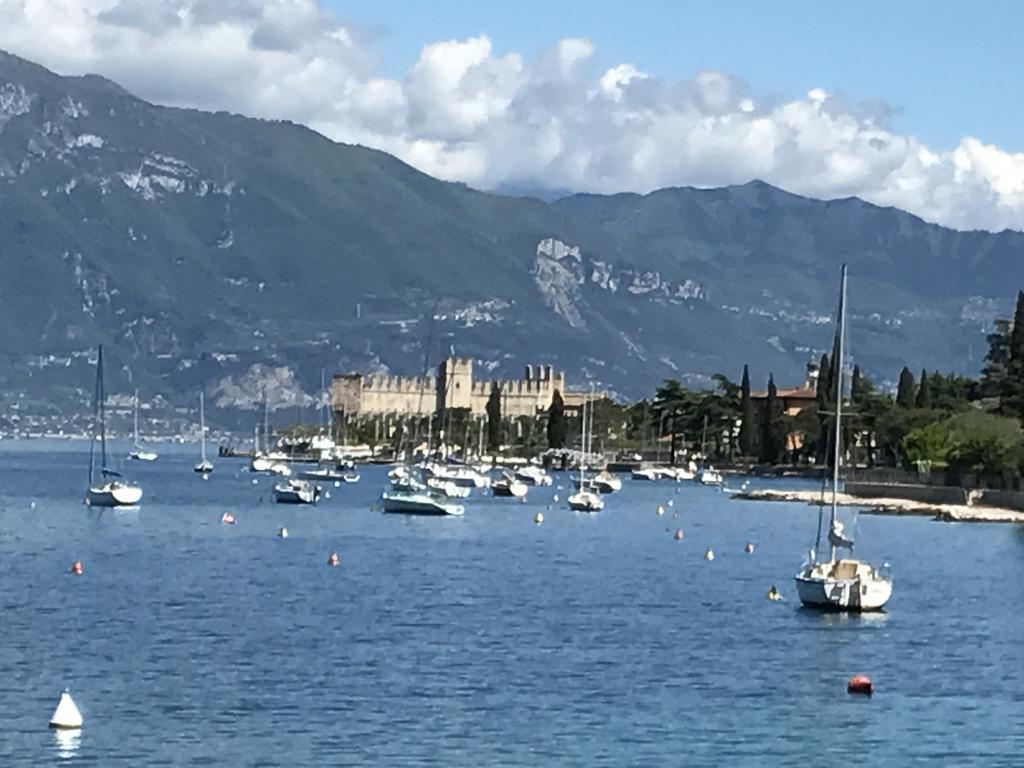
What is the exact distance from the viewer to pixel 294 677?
166 feet

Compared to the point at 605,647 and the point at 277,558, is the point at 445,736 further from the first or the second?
the point at 277,558

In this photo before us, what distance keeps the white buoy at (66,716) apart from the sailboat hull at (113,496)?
294ft

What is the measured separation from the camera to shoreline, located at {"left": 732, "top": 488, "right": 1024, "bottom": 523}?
126m

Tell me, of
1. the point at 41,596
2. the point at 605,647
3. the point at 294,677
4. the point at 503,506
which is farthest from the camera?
the point at 503,506

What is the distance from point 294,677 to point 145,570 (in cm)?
3251

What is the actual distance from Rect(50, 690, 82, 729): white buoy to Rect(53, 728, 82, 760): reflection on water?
0.13 metres

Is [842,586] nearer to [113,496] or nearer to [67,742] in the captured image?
[67,742]

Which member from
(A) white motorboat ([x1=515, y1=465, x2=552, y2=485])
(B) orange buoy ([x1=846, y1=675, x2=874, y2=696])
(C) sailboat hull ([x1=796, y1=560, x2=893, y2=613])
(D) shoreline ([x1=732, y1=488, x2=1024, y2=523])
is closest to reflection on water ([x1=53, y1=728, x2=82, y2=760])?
(B) orange buoy ([x1=846, y1=675, x2=874, y2=696])

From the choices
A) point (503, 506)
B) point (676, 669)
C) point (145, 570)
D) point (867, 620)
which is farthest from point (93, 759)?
point (503, 506)

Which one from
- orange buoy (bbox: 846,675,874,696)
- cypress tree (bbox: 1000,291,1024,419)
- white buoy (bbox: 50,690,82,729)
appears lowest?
white buoy (bbox: 50,690,82,729)

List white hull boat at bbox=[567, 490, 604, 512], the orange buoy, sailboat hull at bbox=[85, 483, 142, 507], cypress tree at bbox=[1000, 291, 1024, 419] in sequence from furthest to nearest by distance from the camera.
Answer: cypress tree at bbox=[1000, 291, 1024, 419] → white hull boat at bbox=[567, 490, 604, 512] → sailboat hull at bbox=[85, 483, 142, 507] → the orange buoy

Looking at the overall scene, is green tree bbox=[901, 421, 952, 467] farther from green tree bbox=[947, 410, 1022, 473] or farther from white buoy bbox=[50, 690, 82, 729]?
white buoy bbox=[50, 690, 82, 729]

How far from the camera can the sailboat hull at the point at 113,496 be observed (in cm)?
13200

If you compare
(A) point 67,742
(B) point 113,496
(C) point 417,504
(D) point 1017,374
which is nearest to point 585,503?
(C) point 417,504
